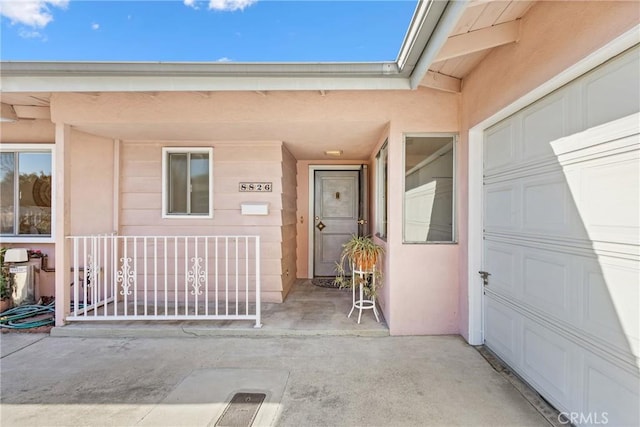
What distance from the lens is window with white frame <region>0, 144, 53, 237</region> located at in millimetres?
4336

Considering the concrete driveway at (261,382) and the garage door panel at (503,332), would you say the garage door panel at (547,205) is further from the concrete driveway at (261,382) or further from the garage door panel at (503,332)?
the concrete driveway at (261,382)

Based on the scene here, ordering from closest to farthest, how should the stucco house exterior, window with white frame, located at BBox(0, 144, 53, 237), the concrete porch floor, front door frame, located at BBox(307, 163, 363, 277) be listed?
the stucco house exterior
the concrete porch floor
window with white frame, located at BBox(0, 144, 53, 237)
front door frame, located at BBox(307, 163, 363, 277)

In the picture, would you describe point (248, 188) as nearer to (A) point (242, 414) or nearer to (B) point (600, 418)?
(A) point (242, 414)

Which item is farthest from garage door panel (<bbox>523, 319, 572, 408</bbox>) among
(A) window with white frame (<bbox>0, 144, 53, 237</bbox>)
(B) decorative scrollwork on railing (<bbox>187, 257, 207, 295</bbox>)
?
(A) window with white frame (<bbox>0, 144, 53, 237</bbox>)

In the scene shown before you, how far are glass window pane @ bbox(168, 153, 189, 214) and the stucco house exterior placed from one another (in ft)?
0.14

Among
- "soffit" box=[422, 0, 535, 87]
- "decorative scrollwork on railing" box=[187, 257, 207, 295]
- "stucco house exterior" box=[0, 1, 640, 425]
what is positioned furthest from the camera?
"decorative scrollwork on railing" box=[187, 257, 207, 295]

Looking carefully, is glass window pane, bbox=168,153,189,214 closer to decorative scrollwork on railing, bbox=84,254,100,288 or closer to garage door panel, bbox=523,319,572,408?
decorative scrollwork on railing, bbox=84,254,100,288

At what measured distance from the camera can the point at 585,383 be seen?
6.01 feet

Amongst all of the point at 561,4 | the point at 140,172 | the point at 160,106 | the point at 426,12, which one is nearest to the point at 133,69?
the point at 160,106

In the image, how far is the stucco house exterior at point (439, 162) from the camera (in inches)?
66.7

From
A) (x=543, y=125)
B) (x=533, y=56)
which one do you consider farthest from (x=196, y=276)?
(x=533, y=56)

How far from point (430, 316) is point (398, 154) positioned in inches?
74.1

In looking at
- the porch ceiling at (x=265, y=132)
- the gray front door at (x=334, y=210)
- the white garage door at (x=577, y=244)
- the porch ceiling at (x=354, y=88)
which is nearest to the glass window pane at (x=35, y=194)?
the porch ceiling at (x=354, y=88)

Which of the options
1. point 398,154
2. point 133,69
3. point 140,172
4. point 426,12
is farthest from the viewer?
point 140,172
